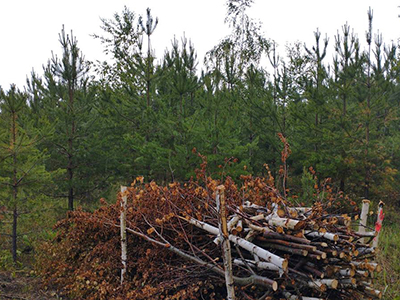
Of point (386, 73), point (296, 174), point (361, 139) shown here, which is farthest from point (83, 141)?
point (386, 73)

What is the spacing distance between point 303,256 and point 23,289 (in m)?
4.36

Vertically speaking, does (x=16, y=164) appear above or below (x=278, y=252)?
Answer: above

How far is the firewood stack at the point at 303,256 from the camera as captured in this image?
3.96 metres

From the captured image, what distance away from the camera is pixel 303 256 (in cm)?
416

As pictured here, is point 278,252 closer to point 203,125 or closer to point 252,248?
point 252,248

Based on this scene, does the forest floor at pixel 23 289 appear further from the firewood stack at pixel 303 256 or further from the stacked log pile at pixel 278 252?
the firewood stack at pixel 303 256

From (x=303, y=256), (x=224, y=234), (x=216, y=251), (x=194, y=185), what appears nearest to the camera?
(x=224, y=234)

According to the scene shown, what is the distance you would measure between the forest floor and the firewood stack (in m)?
2.96

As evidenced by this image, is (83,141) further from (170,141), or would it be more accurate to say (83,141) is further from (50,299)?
(50,299)

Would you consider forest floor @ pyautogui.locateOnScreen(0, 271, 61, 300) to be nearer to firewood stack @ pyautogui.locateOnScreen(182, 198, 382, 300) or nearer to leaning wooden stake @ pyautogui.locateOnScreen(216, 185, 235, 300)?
firewood stack @ pyautogui.locateOnScreen(182, 198, 382, 300)

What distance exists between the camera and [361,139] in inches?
492

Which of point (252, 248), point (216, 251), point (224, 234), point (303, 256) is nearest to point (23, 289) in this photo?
point (216, 251)

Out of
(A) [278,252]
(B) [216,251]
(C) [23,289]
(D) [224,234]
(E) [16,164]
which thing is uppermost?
(E) [16,164]

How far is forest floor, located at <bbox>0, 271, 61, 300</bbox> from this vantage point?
18.3ft
